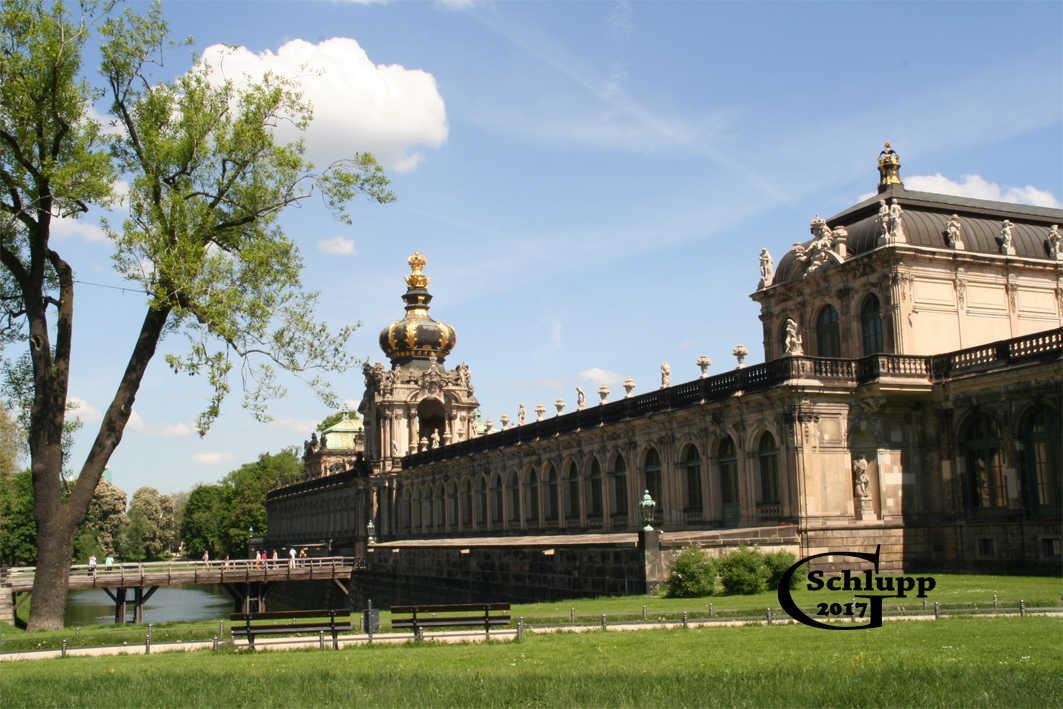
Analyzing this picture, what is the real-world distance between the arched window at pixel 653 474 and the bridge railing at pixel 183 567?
26726 mm

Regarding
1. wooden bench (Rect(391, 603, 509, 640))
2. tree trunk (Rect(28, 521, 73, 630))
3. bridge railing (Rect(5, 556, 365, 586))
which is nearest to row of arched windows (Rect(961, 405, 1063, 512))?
wooden bench (Rect(391, 603, 509, 640))

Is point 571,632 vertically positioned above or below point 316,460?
below

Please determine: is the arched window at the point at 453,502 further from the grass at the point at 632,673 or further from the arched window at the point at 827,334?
the grass at the point at 632,673

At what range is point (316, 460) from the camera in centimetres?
11650

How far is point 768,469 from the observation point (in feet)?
127

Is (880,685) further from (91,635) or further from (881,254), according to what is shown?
(881,254)

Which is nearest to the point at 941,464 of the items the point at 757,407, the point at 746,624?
the point at 757,407

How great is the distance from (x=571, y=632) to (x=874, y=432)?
18.3 m

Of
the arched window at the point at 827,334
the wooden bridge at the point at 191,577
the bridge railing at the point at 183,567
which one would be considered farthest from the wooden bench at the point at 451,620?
the bridge railing at the point at 183,567

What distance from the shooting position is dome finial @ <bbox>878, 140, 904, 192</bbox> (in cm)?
4453

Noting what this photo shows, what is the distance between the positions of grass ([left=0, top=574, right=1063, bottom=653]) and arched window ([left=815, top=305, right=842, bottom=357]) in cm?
1330

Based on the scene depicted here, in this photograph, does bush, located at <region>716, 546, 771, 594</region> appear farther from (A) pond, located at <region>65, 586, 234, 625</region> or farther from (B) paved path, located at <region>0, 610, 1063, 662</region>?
(A) pond, located at <region>65, 586, 234, 625</region>

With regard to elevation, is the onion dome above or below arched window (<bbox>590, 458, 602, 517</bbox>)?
above

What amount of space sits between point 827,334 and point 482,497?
92.5 ft
